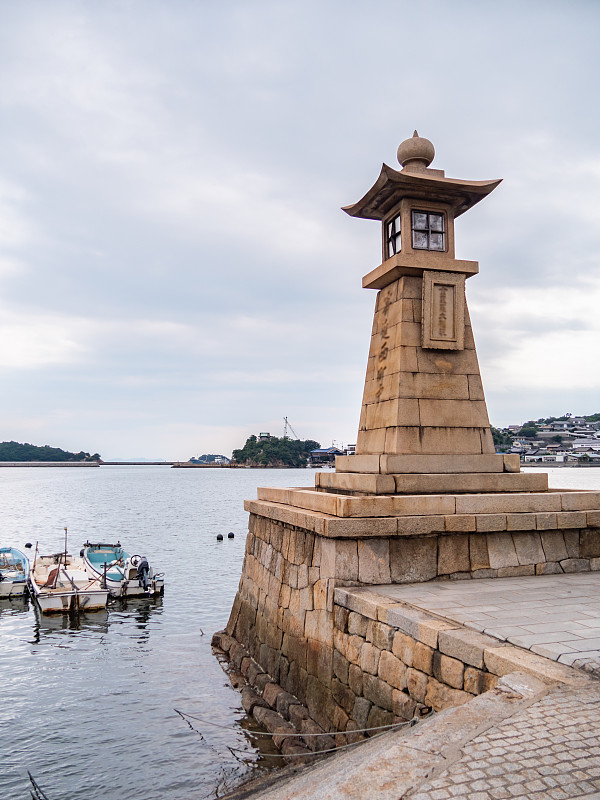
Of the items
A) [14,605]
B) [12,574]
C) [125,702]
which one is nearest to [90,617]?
[14,605]

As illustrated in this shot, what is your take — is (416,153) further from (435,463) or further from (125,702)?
(125,702)

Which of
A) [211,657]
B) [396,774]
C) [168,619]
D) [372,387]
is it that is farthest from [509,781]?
[168,619]

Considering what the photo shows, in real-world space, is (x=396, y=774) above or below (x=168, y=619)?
above

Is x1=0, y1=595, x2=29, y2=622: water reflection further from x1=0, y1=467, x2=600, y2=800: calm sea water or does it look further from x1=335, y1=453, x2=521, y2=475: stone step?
x1=335, y1=453, x2=521, y2=475: stone step

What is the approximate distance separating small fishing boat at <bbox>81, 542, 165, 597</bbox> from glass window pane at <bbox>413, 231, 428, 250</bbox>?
13.8 m

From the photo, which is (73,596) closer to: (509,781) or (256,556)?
(256,556)

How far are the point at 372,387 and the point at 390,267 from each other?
189 cm

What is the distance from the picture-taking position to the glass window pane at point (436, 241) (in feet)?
31.9

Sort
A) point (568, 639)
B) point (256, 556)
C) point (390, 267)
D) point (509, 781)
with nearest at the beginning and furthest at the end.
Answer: point (509, 781)
point (568, 639)
point (390, 267)
point (256, 556)

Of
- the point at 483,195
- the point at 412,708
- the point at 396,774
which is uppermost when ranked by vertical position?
the point at 483,195

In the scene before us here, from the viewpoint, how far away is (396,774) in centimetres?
338

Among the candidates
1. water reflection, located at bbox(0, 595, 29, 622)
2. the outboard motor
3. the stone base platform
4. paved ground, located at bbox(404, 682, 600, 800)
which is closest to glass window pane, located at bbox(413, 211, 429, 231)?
the stone base platform

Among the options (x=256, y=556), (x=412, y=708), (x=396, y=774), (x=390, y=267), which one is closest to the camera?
(x=396, y=774)

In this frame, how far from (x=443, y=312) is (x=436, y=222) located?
5.15 feet
